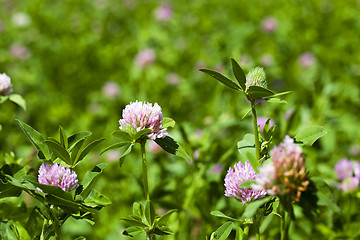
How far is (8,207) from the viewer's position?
0.96 m

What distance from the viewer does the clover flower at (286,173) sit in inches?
25.2

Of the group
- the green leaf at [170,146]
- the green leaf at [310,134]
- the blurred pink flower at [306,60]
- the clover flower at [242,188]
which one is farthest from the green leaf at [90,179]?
the blurred pink flower at [306,60]

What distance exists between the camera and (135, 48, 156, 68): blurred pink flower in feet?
9.39

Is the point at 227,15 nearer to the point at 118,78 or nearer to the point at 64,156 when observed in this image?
the point at 118,78

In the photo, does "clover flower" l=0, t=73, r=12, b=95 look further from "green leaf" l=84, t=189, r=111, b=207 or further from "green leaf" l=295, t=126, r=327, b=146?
"green leaf" l=295, t=126, r=327, b=146

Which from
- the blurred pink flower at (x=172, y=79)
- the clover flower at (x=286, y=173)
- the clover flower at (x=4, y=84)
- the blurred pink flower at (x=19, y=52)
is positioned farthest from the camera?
the blurred pink flower at (x=19, y=52)

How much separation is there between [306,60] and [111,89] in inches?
53.8

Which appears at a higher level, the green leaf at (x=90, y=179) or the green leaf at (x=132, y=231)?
the green leaf at (x=90, y=179)

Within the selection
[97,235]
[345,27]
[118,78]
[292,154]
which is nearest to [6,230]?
[292,154]

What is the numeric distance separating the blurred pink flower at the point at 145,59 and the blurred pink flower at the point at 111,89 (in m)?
0.21

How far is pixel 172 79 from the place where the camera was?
2.76m

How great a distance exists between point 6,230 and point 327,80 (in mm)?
2185

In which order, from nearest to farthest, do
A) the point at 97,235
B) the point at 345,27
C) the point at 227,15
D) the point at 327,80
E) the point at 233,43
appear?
the point at 97,235, the point at 327,80, the point at 233,43, the point at 345,27, the point at 227,15

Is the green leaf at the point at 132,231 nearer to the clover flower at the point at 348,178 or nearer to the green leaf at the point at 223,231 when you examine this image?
the green leaf at the point at 223,231
